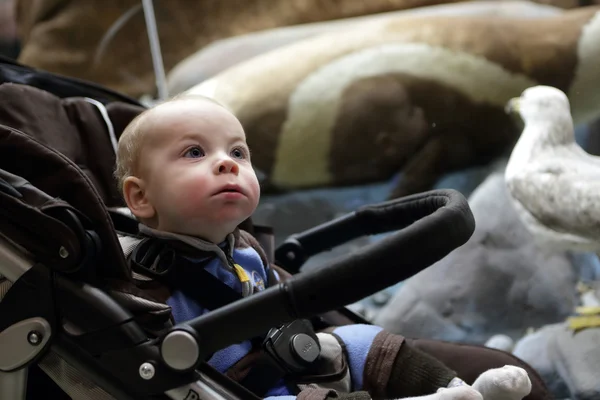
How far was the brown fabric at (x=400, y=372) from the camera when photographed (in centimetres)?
87

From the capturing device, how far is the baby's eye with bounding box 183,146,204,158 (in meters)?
0.87

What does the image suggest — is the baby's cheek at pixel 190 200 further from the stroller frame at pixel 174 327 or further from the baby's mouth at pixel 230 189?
the stroller frame at pixel 174 327

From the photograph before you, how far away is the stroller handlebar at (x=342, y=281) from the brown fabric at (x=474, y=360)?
39 cm

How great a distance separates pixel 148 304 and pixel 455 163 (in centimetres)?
133

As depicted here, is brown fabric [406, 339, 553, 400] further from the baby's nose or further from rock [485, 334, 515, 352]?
rock [485, 334, 515, 352]

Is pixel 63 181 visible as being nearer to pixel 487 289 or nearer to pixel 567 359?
pixel 567 359

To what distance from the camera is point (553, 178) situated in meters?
1.36

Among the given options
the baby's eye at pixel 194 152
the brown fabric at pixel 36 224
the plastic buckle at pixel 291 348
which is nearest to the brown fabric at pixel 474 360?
the plastic buckle at pixel 291 348

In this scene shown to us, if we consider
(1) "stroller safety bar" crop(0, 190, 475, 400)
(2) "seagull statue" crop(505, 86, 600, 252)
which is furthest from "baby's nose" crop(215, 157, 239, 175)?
(2) "seagull statue" crop(505, 86, 600, 252)

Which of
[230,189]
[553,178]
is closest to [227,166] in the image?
[230,189]

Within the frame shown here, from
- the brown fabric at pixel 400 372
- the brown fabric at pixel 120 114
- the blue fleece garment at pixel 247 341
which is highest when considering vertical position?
the brown fabric at pixel 120 114

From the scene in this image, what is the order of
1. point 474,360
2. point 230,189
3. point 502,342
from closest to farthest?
point 230,189 < point 474,360 < point 502,342

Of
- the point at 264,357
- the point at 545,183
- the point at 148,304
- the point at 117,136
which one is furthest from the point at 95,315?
the point at 545,183

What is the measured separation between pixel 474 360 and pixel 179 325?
1.69 feet
